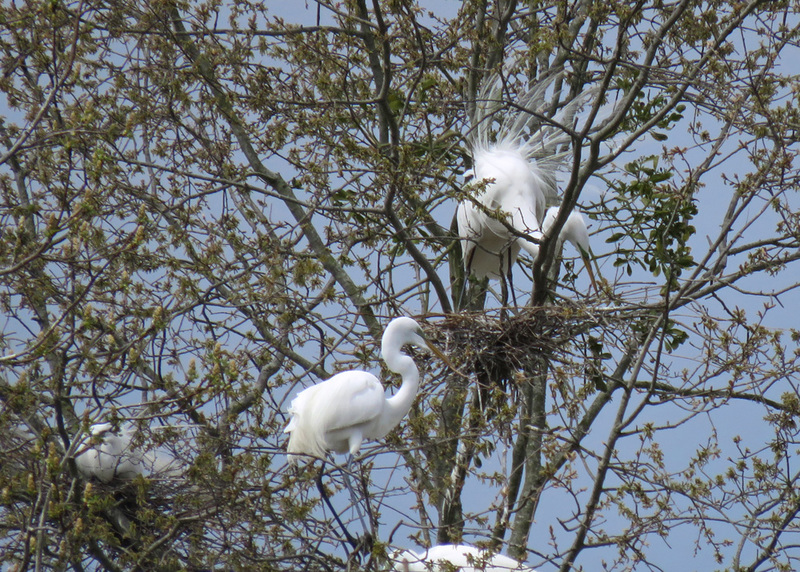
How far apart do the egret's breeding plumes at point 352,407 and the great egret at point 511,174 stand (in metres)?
1.38

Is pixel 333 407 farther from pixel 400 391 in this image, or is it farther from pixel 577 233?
pixel 577 233

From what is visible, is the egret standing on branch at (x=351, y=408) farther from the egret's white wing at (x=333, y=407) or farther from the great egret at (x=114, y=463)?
the great egret at (x=114, y=463)

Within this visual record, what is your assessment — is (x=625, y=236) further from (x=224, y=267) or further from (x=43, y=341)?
(x=43, y=341)

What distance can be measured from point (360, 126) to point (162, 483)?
1.97m

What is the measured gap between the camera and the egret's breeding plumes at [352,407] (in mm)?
4520

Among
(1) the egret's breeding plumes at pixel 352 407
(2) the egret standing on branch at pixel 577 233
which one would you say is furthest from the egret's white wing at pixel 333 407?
(2) the egret standing on branch at pixel 577 233

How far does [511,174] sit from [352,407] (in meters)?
2.32

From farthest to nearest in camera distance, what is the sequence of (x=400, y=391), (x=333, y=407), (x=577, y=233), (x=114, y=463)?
(x=577, y=233) < (x=114, y=463) < (x=400, y=391) < (x=333, y=407)

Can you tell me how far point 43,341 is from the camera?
367 cm

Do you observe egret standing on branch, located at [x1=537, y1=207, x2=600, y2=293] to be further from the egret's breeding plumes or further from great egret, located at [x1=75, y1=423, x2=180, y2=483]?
great egret, located at [x1=75, y1=423, x2=180, y2=483]

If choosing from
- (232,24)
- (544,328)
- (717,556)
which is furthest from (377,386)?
(232,24)

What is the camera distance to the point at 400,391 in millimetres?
4797

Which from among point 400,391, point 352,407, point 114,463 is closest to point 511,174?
point 400,391

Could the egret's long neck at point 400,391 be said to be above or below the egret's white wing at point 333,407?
above
